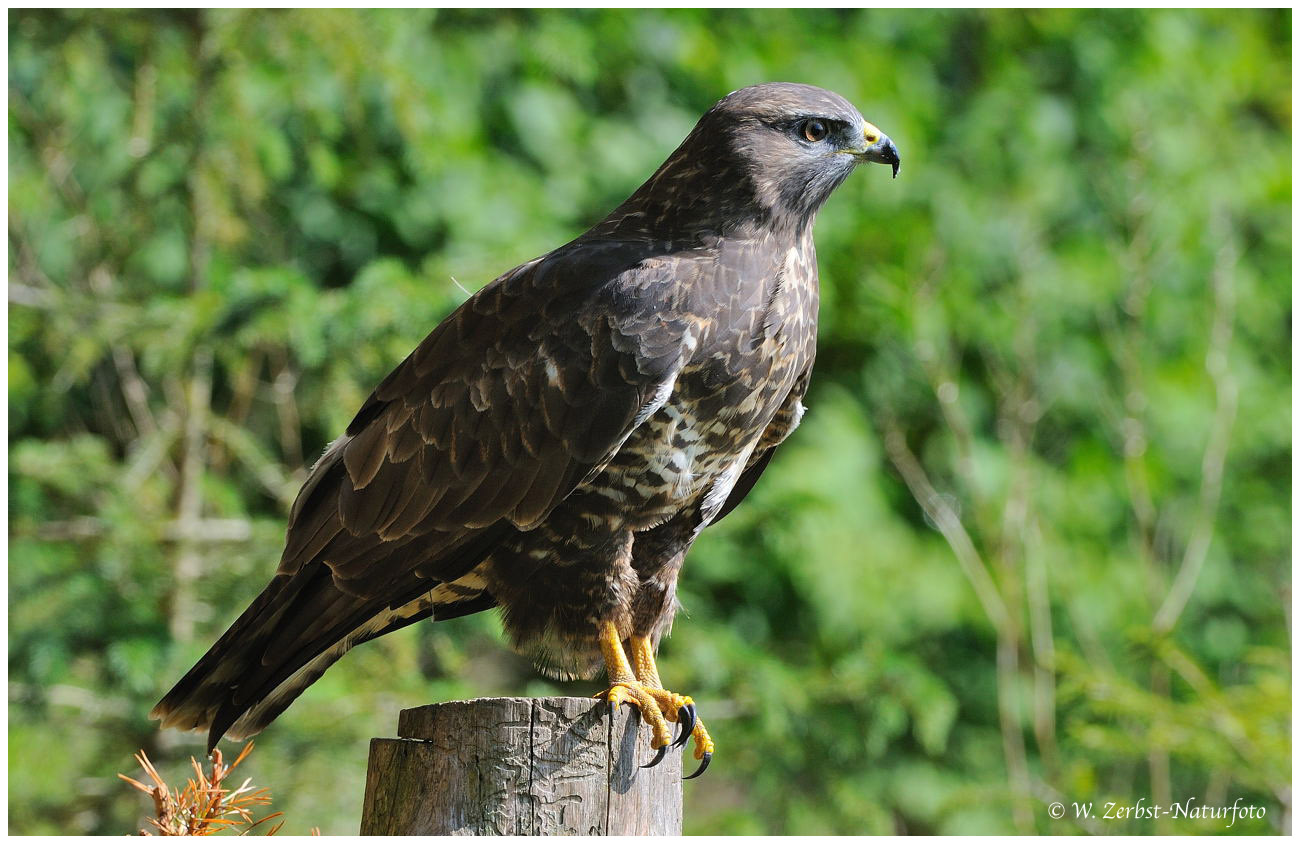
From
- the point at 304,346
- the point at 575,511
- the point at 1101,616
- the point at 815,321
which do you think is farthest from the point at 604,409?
the point at 1101,616

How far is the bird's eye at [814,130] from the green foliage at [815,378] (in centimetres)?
191

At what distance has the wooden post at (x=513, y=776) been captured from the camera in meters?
2.32

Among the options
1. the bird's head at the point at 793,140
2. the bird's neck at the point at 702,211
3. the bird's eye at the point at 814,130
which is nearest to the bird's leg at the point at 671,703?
the bird's neck at the point at 702,211

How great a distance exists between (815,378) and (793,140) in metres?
3.07

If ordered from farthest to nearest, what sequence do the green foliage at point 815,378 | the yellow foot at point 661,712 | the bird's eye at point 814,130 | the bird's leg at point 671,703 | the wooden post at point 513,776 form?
1. the green foliage at point 815,378
2. the bird's eye at point 814,130
3. the bird's leg at point 671,703
4. the yellow foot at point 661,712
5. the wooden post at point 513,776

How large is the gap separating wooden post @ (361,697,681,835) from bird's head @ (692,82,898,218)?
47.0 inches

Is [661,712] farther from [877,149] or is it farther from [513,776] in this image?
[877,149]

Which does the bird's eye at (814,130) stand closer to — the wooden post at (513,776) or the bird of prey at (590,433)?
the bird of prey at (590,433)

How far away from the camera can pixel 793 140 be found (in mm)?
2846

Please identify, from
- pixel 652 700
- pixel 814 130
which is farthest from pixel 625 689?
pixel 814 130

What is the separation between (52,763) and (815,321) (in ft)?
11.0

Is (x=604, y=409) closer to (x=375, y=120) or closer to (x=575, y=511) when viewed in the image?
(x=575, y=511)

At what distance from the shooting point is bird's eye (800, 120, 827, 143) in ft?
9.40

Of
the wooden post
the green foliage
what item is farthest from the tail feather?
the green foliage
